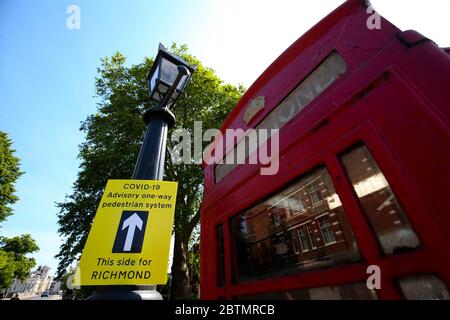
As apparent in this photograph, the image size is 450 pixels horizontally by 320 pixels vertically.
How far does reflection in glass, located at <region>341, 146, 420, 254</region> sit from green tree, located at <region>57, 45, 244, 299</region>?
10.1 meters

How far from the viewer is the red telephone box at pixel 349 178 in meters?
1.06

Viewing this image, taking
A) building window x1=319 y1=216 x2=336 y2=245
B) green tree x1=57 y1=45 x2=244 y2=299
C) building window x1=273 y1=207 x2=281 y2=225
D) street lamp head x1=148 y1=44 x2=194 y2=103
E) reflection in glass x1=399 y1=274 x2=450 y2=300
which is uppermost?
green tree x1=57 y1=45 x2=244 y2=299

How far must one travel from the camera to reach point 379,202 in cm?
126

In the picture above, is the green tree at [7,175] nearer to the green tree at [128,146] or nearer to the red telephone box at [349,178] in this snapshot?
the green tree at [128,146]

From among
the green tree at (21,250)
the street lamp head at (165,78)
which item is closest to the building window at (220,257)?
the street lamp head at (165,78)

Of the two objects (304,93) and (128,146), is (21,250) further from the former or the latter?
(304,93)

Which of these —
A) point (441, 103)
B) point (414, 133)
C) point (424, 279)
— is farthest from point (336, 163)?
point (424, 279)

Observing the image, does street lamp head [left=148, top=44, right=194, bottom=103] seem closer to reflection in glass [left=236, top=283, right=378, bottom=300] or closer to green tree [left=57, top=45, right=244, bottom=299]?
reflection in glass [left=236, top=283, right=378, bottom=300]

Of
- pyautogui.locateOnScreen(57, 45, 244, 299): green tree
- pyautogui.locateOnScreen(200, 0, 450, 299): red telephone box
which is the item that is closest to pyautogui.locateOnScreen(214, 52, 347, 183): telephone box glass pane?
pyautogui.locateOnScreen(200, 0, 450, 299): red telephone box

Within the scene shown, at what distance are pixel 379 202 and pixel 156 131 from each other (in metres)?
2.11

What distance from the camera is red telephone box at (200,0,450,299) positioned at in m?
1.06

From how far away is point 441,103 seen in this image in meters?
1.10

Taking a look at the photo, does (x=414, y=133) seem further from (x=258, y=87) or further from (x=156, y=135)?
(x=156, y=135)
